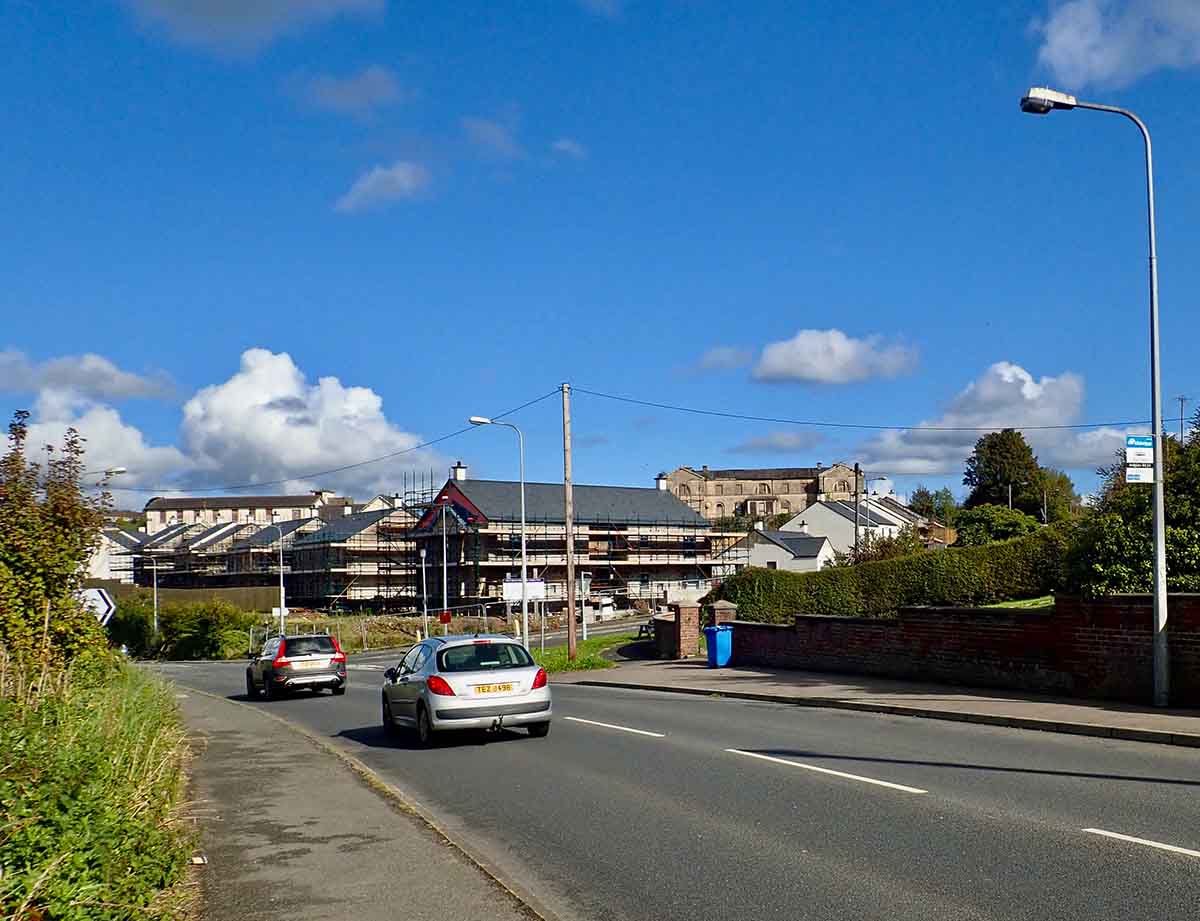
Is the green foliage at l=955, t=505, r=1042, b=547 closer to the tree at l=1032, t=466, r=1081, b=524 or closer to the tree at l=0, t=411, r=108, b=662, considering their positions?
the tree at l=1032, t=466, r=1081, b=524

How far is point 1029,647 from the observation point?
19.3 metres

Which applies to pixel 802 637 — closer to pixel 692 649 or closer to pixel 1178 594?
pixel 692 649

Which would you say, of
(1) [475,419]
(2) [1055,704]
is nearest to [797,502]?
(1) [475,419]

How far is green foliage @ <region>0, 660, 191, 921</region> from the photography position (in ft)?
17.6

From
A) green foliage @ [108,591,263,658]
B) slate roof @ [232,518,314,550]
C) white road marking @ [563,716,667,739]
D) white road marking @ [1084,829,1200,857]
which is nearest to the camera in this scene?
white road marking @ [1084,829,1200,857]

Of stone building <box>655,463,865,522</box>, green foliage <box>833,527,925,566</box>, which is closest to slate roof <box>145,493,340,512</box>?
stone building <box>655,463,865,522</box>

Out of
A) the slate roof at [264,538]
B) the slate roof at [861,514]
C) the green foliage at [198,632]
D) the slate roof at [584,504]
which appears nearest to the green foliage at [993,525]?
the slate roof at [861,514]

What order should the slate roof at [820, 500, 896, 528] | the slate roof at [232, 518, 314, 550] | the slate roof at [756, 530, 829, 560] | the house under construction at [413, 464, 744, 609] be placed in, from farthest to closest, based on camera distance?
the slate roof at [232, 518, 314, 550], the slate roof at [820, 500, 896, 528], the slate roof at [756, 530, 829, 560], the house under construction at [413, 464, 744, 609]

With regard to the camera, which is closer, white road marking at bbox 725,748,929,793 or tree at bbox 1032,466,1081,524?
white road marking at bbox 725,748,929,793

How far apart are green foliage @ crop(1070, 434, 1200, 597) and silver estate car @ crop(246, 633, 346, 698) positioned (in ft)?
57.0

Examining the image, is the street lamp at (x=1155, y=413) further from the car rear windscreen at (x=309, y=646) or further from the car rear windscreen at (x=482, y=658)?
the car rear windscreen at (x=309, y=646)

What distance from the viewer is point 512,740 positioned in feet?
55.5

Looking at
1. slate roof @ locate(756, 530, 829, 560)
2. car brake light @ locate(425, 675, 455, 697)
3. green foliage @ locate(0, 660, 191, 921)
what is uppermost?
green foliage @ locate(0, 660, 191, 921)

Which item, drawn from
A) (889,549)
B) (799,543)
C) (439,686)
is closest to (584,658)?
(889,549)
